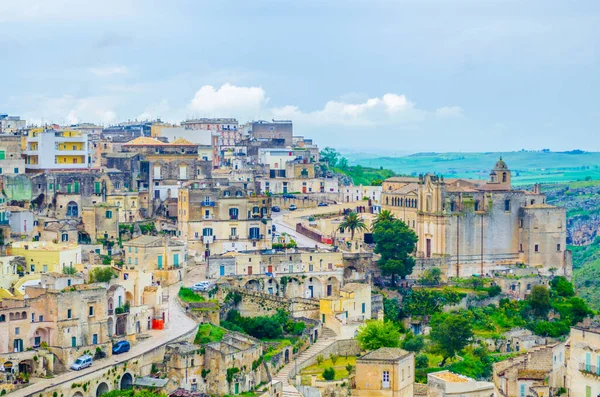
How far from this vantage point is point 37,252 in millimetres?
61281

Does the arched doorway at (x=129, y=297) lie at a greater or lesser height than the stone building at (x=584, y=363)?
greater

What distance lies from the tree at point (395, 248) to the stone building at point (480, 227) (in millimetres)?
2671

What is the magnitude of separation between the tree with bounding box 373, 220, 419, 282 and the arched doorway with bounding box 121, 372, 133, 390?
27627mm

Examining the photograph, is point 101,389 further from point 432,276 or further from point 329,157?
point 329,157

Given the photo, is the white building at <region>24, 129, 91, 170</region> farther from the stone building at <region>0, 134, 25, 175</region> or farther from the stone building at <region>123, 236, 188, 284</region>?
the stone building at <region>123, 236, 188, 284</region>

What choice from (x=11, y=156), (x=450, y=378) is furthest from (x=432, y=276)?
(x=11, y=156)

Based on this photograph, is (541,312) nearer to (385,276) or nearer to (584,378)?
(385,276)

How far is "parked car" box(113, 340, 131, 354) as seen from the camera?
5422cm

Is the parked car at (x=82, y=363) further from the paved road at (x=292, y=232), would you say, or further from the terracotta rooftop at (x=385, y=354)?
the paved road at (x=292, y=232)

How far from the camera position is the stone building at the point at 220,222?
75.2m

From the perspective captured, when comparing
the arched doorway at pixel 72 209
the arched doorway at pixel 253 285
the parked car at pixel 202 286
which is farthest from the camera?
the arched doorway at pixel 72 209

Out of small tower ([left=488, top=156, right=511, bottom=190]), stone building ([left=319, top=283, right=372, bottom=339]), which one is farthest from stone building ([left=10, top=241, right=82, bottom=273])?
small tower ([left=488, top=156, right=511, bottom=190])

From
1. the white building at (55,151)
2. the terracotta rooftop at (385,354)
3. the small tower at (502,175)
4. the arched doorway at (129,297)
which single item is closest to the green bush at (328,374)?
the terracotta rooftop at (385,354)

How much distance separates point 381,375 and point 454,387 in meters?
3.62
